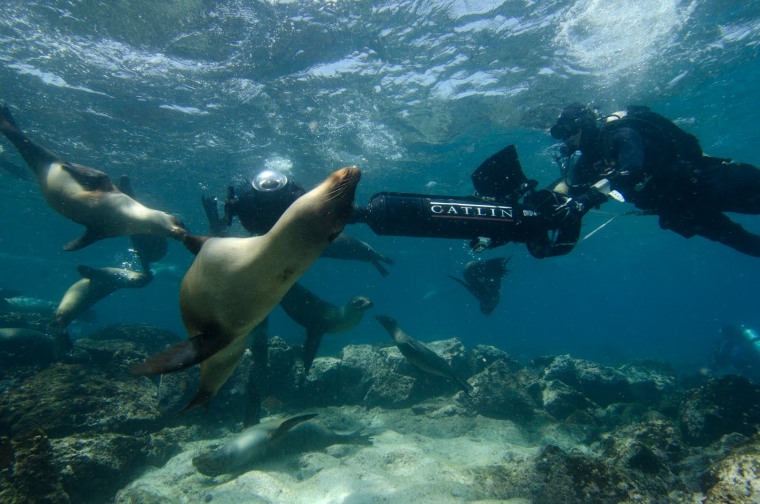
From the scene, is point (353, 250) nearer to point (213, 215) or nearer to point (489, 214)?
point (213, 215)

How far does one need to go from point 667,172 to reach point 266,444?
766 cm

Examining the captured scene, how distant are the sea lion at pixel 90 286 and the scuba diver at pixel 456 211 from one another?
8911 millimetres

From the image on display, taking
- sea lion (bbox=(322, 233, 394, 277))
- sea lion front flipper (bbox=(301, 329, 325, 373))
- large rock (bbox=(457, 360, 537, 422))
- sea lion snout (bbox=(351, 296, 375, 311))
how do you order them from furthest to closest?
sea lion (bbox=(322, 233, 394, 277)) → large rock (bbox=(457, 360, 537, 422)) → sea lion snout (bbox=(351, 296, 375, 311)) → sea lion front flipper (bbox=(301, 329, 325, 373))

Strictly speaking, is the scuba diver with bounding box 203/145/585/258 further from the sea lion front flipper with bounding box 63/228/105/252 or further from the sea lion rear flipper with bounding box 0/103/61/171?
the sea lion rear flipper with bounding box 0/103/61/171

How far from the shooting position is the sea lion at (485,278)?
830cm

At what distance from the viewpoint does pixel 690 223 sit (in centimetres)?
582

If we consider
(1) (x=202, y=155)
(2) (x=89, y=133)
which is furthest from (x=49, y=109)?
(1) (x=202, y=155)

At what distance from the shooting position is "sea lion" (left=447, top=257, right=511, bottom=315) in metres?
8.30

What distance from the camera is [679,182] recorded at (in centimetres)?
547

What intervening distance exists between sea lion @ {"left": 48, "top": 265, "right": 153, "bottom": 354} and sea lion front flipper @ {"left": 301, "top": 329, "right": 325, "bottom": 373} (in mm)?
6631

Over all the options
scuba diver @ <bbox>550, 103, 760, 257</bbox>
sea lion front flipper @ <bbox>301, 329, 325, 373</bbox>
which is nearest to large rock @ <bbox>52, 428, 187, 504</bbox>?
sea lion front flipper @ <bbox>301, 329, 325, 373</bbox>

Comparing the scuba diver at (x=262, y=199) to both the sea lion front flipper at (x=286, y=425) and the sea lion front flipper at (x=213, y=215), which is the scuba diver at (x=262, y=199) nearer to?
the sea lion front flipper at (x=213, y=215)

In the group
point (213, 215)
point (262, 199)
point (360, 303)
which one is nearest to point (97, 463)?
point (213, 215)

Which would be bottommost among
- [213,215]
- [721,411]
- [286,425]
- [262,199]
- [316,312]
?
[721,411]
